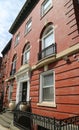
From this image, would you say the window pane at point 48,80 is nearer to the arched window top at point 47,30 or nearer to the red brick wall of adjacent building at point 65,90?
the red brick wall of adjacent building at point 65,90

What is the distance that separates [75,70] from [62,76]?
38.9 inches

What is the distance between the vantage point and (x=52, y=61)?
29.0 ft

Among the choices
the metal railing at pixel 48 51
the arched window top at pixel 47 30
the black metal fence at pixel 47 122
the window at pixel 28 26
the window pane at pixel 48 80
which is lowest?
the black metal fence at pixel 47 122

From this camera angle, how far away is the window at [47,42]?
9.80 meters

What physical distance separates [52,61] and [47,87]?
171 centimetres

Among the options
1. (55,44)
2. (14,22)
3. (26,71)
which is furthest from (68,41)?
(14,22)

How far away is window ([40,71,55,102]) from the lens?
29.1 ft

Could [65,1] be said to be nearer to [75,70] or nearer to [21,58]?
[75,70]

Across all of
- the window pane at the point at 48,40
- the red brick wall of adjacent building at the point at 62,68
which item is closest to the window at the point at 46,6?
the red brick wall of adjacent building at the point at 62,68

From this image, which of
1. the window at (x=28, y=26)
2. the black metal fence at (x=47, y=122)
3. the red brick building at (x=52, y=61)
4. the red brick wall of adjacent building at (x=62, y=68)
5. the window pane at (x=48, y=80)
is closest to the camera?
the black metal fence at (x=47, y=122)

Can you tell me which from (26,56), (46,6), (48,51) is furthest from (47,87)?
(46,6)

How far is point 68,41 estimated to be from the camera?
7.95 m

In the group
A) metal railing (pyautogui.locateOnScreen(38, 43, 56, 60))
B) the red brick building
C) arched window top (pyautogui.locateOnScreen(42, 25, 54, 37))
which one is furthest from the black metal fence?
arched window top (pyautogui.locateOnScreen(42, 25, 54, 37))

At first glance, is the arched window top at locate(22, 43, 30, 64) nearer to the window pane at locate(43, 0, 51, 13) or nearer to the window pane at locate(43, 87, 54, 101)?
the window pane at locate(43, 0, 51, 13)
